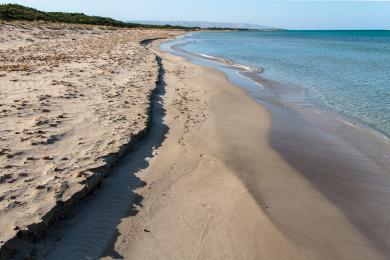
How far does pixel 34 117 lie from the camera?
8633 mm

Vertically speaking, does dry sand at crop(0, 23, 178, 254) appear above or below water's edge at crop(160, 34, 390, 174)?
above

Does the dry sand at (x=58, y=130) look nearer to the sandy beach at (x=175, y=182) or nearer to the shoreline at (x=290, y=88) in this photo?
the sandy beach at (x=175, y=182)

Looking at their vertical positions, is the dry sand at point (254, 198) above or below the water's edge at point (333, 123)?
above

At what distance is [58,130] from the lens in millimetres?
8016

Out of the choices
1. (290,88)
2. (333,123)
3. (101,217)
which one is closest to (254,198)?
(101,217)

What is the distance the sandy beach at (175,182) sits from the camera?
503cm

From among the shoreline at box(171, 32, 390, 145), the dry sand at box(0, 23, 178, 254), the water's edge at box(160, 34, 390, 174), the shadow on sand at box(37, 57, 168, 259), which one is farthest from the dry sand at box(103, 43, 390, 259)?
the shoreline at box(171, 32, 390, 145)

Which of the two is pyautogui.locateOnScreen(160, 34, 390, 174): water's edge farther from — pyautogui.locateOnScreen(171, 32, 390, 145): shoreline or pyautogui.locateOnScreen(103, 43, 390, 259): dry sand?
pyautogui.locateOnScreen(103, 43, 390, 259): dry sand

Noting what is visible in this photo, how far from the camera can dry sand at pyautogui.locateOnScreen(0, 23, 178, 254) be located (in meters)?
5.38

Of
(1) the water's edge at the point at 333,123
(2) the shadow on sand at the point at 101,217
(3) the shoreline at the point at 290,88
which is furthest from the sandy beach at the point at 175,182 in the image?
(3) the shoreline at the point at 290,88

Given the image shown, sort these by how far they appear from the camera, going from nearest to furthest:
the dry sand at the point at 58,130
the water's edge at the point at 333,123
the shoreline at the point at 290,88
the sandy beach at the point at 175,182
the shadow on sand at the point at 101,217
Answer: the shadow on sand at the point at 101,217
the sandy beach at the point at 175,182
the dry sand at the point at 58,130
the water's edge at the point at 333,123
the shoreline at the point at 290,88

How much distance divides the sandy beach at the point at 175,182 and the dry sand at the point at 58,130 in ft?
0.09

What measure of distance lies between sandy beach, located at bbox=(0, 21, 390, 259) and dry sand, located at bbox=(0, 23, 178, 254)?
26mm

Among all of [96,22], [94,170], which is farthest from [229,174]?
[96,22]
